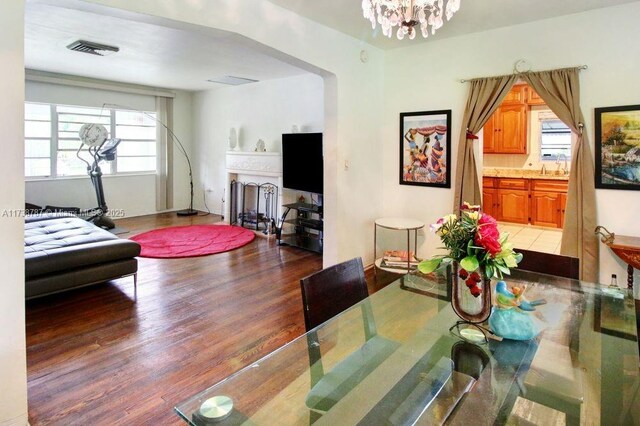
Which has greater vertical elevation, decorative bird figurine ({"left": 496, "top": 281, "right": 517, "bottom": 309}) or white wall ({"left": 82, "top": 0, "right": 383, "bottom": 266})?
white wall ({"left": 82, "top": 0, "right": 383, "bottom": 266})

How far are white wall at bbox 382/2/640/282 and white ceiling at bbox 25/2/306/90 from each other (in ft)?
5.65

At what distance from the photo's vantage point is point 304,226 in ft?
19.1

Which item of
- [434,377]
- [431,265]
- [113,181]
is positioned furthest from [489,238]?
[113,181]

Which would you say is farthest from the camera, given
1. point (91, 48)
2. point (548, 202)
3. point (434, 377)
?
point (548, 202)

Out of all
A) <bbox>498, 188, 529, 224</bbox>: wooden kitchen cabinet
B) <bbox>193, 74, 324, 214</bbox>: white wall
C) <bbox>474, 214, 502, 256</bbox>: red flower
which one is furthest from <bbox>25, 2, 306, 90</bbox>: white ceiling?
<bbox>498, 188, 529, 224</bbox>: wooden kitchen cabinet

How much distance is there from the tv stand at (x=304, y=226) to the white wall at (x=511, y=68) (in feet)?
4.05

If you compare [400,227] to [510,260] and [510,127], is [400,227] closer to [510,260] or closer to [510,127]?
[510,260]

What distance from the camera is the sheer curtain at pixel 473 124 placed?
369 centimetres

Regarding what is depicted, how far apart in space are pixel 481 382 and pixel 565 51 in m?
3.29

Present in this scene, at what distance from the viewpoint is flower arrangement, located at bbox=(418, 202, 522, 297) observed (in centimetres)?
139

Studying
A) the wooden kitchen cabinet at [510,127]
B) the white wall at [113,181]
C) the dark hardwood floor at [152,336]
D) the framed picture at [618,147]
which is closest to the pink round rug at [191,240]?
the dark hardwood floor at [152,336]

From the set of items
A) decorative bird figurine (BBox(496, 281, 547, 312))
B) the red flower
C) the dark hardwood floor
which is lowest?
the dark hardwood floor

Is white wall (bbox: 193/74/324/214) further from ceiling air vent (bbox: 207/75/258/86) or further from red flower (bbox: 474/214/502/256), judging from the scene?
red flower (bbox: 474/214/502/256)

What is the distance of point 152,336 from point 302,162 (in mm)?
3367
